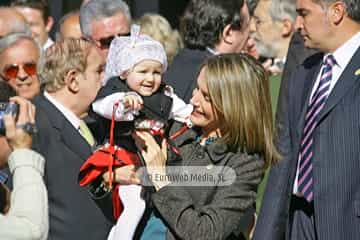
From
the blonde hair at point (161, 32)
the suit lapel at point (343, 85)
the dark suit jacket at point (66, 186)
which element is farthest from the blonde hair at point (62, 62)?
the blonde hair at point (161, 32)

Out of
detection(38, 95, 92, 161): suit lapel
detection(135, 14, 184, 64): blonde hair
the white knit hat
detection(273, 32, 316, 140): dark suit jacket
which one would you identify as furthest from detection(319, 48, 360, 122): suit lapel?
detection(135, 14, 184, 64): blonde hair

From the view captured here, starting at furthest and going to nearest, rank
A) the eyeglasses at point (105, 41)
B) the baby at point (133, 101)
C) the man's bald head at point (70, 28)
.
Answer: the man's bald head at point (70, 28)
the eyeglasses at point (105, 41)
the baby at point (133, 101)

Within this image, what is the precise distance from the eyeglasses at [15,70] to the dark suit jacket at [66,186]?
118 centimetres

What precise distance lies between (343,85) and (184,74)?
136 centimetres

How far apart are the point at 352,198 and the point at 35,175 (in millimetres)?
2107

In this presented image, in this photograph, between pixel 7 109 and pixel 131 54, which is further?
pixel 131 54

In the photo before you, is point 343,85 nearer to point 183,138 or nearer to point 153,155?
point 183,138

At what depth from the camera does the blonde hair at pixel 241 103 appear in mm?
5613

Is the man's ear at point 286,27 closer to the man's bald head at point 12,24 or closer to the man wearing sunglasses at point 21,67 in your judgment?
the man's bald head at point 12,24

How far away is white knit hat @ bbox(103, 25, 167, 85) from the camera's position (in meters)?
Answer: 6.11

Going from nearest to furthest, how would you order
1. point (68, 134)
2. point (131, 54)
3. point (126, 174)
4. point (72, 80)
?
point (126, 174), point (131, 54), point (68, 134), point (72, 80)

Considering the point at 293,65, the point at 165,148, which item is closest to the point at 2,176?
the point at 165,148

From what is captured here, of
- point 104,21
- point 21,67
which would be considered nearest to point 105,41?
point 104,21

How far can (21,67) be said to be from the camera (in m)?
7.58
